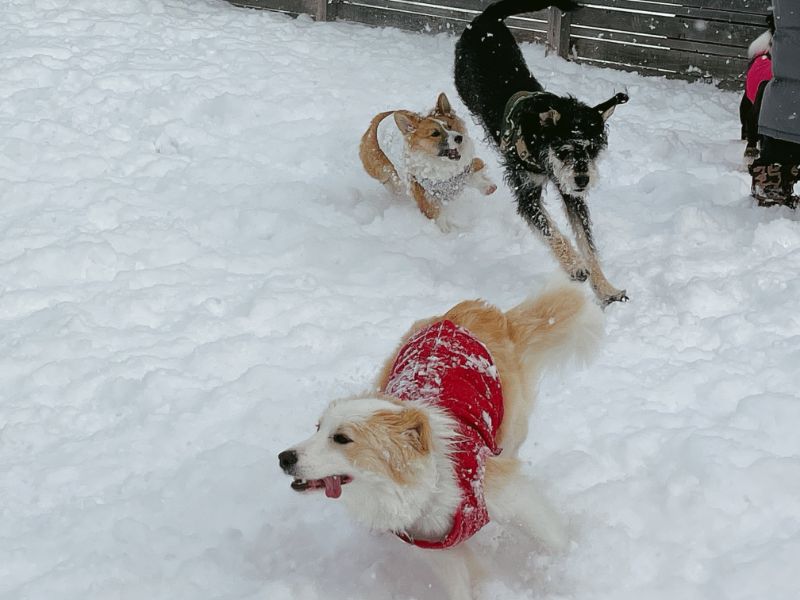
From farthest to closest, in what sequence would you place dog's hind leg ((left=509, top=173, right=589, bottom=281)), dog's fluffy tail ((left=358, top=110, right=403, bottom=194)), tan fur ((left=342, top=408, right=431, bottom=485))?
1. dog's fluffy tail ((left=358, top=110, right=403, bottom=194))
2. dog's hind leg ((left=509, top=173, right=589, bottom=281))
3. tan fur ((left=342, top=408, right=431, bottom=485))

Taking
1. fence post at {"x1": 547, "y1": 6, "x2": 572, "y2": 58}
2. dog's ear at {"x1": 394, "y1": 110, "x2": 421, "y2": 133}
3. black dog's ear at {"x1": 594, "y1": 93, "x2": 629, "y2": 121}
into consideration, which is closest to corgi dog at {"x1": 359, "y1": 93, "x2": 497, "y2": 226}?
dog's ear at {"x1": 394, "y1": 110, "x2": 421, "y2": 133}

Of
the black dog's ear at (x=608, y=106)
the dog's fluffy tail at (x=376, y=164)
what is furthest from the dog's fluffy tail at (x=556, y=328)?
the dog's fluffy tail at (x=376, y=164)

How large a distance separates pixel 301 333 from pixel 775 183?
3160 millimetres

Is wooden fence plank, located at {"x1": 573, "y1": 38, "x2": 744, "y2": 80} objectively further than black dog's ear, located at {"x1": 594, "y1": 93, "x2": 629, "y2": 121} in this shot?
Yes

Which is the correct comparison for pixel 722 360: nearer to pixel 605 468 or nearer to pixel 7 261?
pixel 605 468

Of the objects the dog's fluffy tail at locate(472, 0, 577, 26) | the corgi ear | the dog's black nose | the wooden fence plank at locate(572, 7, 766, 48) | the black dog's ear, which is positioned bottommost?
the corgi ear

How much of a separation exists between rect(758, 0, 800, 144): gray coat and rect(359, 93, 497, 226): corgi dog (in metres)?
1.90

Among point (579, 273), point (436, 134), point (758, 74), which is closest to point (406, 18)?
point (436, 134)

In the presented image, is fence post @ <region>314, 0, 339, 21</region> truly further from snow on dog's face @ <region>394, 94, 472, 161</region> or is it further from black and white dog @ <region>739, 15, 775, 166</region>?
black and white dog @ <region>739, 15, 775, 166</region>

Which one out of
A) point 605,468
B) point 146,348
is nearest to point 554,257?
point 605,468

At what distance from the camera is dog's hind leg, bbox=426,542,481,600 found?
258 cm

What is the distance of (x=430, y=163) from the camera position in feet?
19.3

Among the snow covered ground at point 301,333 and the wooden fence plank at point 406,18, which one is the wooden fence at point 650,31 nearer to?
the wooden fence plank at point 406,18

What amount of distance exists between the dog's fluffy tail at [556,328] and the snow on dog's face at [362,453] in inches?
34.6
